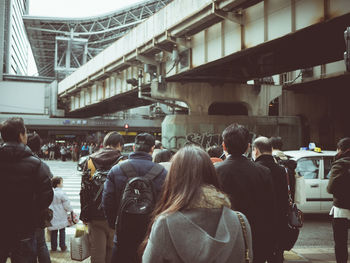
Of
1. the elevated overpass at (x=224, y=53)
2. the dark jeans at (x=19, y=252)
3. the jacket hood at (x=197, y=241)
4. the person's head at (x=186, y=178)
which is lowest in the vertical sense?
the dark jeans at (x=19, y=252)

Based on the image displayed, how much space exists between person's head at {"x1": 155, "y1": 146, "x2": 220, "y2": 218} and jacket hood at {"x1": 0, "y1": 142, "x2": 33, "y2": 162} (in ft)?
6.66

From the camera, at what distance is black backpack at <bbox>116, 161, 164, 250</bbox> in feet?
10.3

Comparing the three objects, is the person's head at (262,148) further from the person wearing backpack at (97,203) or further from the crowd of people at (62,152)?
the crowd of people at (62,152)

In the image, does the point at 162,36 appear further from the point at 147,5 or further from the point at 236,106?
the point at 147,5

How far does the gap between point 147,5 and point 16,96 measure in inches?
1550

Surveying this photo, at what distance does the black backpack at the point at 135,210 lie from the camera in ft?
10.3

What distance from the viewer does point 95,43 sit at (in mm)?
84438

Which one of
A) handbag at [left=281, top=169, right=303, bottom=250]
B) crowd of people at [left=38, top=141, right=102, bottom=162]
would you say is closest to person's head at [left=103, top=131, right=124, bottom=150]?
handbag at [left=281, top=169, right=303, bottom=250]

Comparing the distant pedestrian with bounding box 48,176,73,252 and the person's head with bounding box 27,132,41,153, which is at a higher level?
the person's head with bounding box 27,132,41,153

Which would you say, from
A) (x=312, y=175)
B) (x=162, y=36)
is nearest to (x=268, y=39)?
(x=312, y=175)

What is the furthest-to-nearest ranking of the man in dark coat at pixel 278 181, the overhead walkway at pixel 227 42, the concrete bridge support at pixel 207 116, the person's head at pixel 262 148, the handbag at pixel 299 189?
the concrete bridge support at pixel 207 116 < the overhead walkway at pixel 227 42 < the handbag at pixel 299 189 < the person's head at pixel 262 148 < the man in dark coat at pixel 278 181

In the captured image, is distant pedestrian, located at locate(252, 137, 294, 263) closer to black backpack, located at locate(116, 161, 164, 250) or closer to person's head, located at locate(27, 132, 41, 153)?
black backpack, located at locate(116, 161, 164, 250)

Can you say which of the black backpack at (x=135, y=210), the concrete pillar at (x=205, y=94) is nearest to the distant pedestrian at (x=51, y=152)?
the concrete pillar at (x=205, y=94)

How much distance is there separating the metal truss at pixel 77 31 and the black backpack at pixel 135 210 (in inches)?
2909
